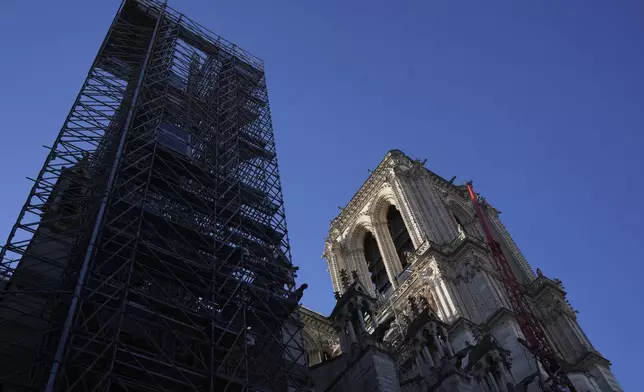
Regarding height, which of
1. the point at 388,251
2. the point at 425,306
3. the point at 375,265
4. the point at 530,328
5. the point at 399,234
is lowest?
the point at 425,306

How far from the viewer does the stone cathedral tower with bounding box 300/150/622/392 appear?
20.0 metres

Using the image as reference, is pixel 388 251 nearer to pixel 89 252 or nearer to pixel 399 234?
pixel 399 234

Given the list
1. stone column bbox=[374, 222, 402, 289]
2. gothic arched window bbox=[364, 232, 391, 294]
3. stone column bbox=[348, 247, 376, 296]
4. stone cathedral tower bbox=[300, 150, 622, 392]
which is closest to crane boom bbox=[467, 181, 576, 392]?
stone cathedral tower bbox=[300, 150, 622, 392]

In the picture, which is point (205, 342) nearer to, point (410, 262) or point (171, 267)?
point (171, 267)

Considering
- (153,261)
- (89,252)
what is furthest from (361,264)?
(89,252)

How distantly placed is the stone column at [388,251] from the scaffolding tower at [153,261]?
1421cm

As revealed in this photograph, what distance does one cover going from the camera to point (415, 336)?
2323 cm

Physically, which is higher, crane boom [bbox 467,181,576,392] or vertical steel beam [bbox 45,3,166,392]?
crane boom [bbox 467,181,576,392]

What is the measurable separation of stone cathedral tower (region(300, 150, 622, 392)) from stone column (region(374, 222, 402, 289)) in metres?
0.06

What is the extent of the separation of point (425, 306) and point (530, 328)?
34.5 ft

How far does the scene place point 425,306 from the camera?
80.6ft

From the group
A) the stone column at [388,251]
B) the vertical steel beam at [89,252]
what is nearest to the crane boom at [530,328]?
the stone column at [388,251]

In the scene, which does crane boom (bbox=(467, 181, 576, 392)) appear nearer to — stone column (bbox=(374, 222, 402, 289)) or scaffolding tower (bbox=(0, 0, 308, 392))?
stone column (bbox=(374, 222, 402, 289))

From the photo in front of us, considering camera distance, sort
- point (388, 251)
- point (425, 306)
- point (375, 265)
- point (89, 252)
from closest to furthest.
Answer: point (89, 252)
point (425, 306)
point (388, 251)
point (375, 265)
